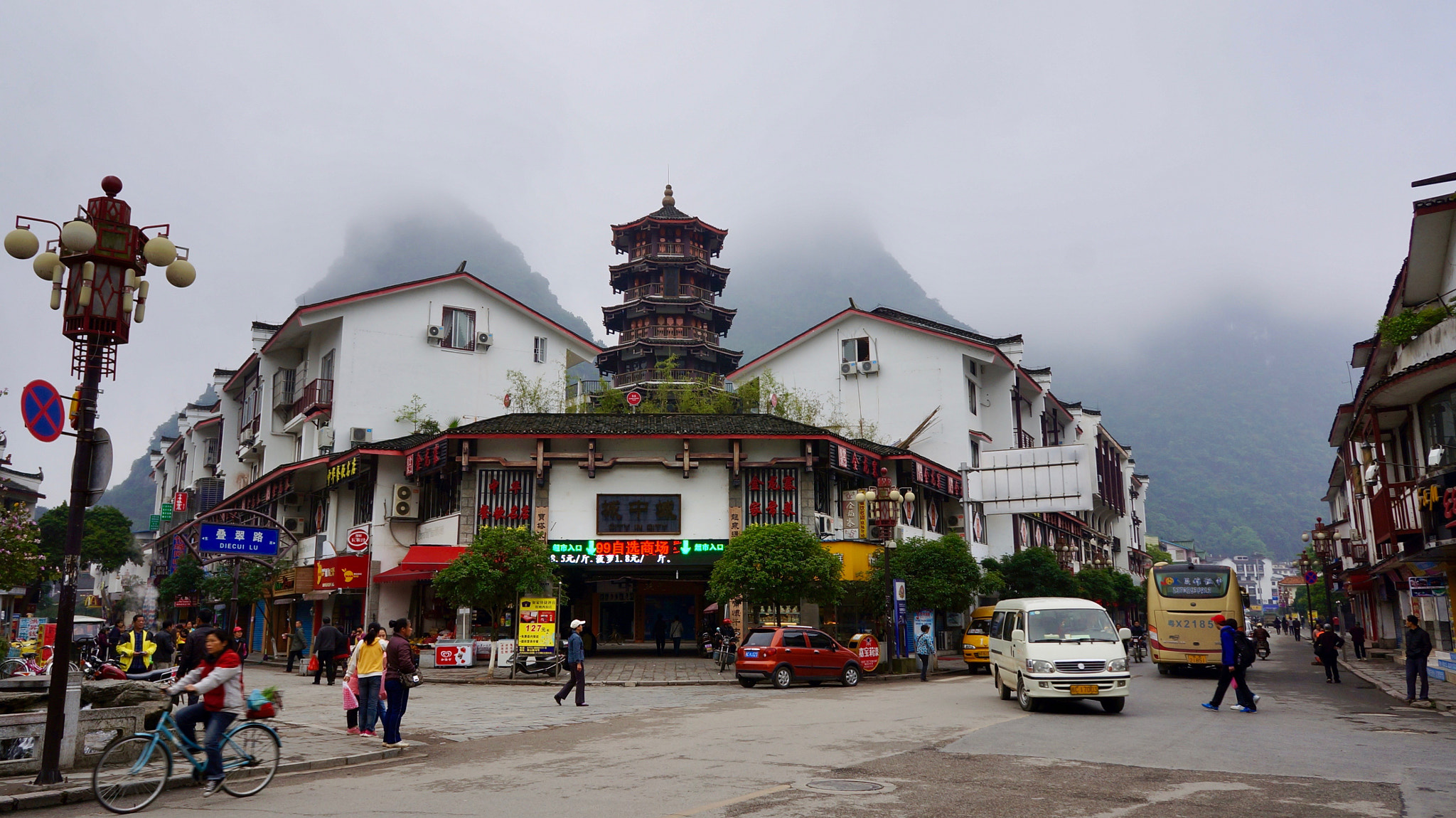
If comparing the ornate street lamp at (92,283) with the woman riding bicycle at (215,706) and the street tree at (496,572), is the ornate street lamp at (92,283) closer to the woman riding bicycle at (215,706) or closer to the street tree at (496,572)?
the woman riding bicycle at (215,706)

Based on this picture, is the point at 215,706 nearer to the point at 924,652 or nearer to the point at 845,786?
the point at 845,786

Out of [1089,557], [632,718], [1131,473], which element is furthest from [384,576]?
[1131,473]

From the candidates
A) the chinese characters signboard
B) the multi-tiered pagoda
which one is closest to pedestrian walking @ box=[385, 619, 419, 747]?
the chinese characters signboard

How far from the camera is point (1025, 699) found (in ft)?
55.4

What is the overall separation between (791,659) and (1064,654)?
335 inches

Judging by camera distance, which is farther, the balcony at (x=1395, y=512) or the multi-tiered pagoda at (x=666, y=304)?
the multi-tiered pagoda at (x=666, y=304)

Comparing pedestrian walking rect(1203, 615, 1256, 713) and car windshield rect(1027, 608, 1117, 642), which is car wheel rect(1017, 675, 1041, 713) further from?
pedestrian walking rect(1203, 615, 1256, 713)

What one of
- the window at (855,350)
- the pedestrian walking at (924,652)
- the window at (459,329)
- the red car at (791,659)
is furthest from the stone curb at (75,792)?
the window at (855,350)

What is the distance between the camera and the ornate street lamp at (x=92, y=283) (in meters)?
9.79

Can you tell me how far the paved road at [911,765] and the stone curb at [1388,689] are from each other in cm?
51

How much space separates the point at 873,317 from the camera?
1794 inches

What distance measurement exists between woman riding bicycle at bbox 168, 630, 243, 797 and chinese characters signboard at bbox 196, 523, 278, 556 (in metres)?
16.6

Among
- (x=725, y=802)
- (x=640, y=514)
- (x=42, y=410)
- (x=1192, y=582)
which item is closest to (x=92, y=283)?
(x=42, y=410)

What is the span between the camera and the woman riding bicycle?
9.33 metres
